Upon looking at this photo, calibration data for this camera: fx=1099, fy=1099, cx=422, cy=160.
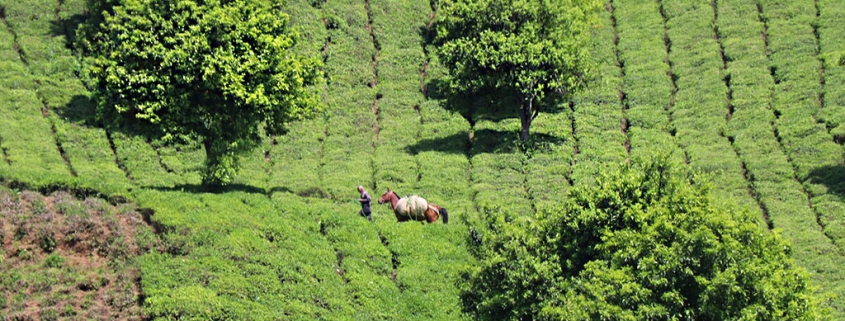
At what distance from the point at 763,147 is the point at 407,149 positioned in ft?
64.6

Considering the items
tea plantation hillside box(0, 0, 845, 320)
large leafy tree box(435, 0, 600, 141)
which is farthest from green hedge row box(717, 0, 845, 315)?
large leafy tree box(435, 0, 600, 141)

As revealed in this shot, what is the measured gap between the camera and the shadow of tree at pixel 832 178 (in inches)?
2165

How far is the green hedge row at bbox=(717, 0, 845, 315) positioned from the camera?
48094 mm

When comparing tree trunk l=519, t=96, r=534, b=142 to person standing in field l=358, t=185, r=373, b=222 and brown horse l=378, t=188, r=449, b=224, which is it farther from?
person standing in field l=358, t=185, r=373, b=222

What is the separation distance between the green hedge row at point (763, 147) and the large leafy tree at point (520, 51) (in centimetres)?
1011

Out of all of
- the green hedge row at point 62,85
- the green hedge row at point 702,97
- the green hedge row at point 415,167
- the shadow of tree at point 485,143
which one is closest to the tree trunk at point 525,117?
the shadow of tree at point 485,143

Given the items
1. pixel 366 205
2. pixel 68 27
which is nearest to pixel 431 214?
pixel 366 205

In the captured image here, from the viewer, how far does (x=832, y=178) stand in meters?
56.2

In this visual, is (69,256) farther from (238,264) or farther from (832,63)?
(832,63)

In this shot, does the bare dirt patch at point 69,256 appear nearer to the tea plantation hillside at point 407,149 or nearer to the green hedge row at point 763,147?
the tea plantation hillside at point 407,149

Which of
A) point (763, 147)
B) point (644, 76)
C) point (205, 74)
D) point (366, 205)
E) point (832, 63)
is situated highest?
point (205, 74)

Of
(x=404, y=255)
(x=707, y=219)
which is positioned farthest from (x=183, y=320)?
(x=707, y=219)

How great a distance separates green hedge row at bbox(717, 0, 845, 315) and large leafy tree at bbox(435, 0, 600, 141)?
10115mm

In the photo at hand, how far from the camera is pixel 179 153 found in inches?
2373
